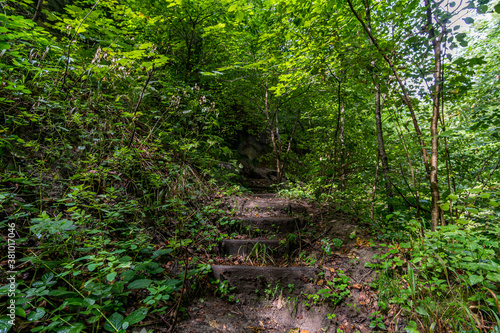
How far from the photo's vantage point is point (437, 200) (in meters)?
2.01

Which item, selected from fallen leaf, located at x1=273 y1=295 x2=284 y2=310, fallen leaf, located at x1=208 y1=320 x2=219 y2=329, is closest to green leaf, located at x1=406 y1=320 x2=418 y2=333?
fallen leaf, located at x1=273 y1=295 x2=284 y2=310

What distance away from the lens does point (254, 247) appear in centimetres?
292

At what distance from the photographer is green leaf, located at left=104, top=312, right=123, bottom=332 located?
1276mm

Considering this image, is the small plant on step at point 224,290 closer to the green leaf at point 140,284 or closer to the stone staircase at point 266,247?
the stone staircase at point 266,247

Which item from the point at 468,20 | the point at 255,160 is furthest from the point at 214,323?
the point at 255,160

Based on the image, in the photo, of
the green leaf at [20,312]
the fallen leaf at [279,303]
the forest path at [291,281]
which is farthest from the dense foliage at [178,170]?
the fallen leaf at [279,303]

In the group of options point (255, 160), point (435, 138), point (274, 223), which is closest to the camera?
point (435, 138)

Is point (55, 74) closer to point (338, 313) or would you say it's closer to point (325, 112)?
point (338, 313)

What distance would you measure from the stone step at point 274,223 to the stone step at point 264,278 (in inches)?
37.1

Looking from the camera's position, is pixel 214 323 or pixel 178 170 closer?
pixel 214 323

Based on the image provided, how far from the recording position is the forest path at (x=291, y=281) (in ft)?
6.35

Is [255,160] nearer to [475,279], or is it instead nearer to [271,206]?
[271,206]

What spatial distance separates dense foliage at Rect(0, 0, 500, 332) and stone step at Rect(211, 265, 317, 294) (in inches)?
14.4

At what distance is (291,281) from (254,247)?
0.72m
